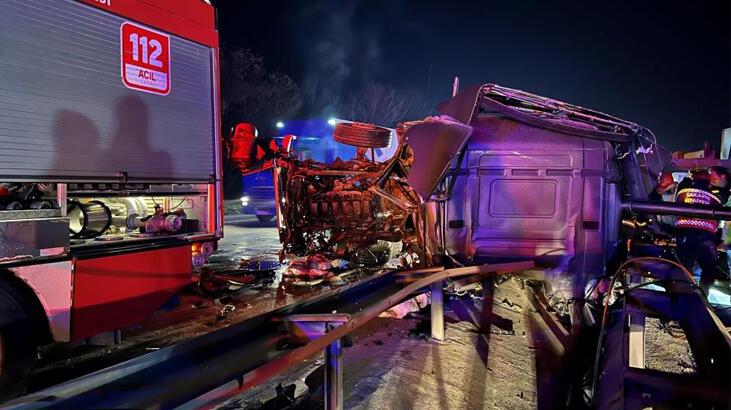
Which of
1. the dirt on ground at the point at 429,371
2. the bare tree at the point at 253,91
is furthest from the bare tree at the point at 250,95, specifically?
the dirt on ground at the point at 429,371

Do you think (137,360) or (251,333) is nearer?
(137,360)

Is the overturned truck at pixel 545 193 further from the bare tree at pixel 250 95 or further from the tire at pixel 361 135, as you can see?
the bare tree at pixel 250 95

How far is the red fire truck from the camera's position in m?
3.34

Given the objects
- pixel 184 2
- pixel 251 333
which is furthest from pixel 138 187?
pixel 251 333

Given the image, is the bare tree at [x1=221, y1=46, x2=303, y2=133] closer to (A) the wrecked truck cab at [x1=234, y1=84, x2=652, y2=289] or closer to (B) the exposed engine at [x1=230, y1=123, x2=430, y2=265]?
(B) the exposed engine at [x1=230, y1=123, x2=430, y2=265]

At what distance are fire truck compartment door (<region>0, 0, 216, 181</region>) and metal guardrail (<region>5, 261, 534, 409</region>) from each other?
2698mm

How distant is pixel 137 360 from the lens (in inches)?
59.1

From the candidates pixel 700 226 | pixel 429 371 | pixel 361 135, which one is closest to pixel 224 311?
pixel 361 135

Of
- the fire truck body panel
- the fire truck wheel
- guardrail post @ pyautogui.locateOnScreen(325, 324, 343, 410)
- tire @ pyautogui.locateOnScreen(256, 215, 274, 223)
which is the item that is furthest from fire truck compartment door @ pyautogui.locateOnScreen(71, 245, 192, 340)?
tire @ pyautogui.locateOnScreen(256, 215, 274, 223)

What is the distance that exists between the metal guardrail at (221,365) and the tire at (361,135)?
4.29m

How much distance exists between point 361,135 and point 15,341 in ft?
15.5

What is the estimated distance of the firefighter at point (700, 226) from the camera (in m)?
5.11

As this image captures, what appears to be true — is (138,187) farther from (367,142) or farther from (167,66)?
(367,142)

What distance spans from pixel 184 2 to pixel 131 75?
3.66 ft
